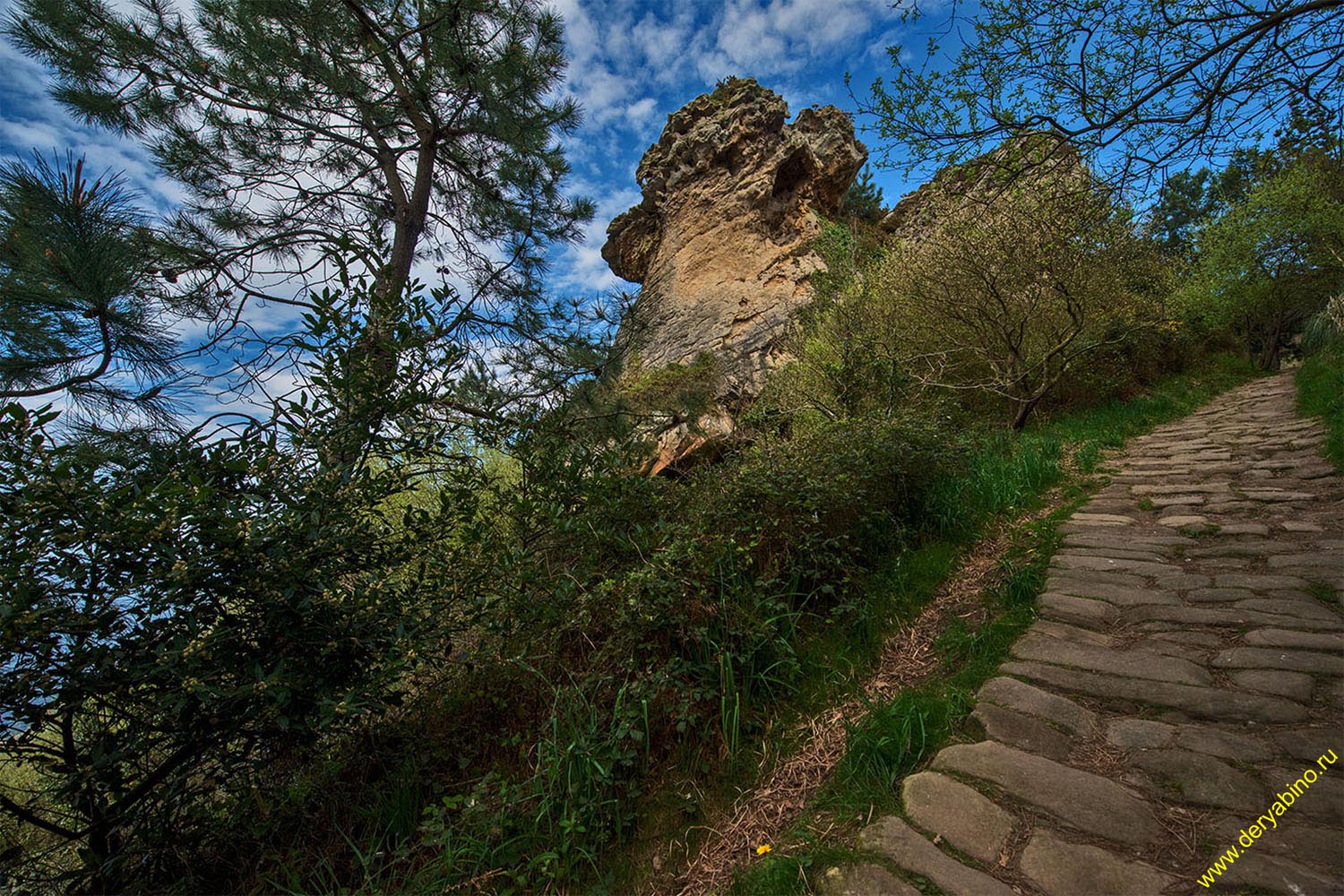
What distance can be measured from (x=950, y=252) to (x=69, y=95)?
8.33 meters

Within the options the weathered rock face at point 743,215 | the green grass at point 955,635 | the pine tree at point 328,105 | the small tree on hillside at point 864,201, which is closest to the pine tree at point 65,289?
the pine tree at point 328,105

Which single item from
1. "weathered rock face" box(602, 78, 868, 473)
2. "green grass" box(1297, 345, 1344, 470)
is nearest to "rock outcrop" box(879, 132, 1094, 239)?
"green grass" box(1297, 345, 1344, 470)

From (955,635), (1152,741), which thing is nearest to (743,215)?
(955,635)

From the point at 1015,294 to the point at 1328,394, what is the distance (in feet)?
11.4

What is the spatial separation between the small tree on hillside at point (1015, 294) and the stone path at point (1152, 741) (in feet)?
12.2

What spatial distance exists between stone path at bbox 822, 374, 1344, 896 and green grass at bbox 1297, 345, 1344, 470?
2.01 m

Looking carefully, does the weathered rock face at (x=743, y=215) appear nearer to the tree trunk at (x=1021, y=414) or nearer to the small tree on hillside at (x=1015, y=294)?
the small tree on hillside at (x=1015, y=294)

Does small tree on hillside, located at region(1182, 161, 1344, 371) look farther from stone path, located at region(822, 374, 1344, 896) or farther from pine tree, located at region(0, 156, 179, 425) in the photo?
pine tree, located at region(0, 156, 179, 425)

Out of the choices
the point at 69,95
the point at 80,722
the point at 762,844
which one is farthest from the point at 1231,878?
the point at 69,95

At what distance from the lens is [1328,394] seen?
6.08 m

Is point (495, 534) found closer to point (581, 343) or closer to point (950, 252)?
point (581, 343)

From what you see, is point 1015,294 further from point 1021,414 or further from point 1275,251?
point 1275,251

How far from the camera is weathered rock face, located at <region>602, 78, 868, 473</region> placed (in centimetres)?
1293

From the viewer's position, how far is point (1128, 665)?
209cm
